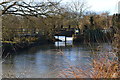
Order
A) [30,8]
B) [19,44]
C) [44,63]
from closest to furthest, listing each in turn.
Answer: [44,63]
[30,8]
[19,44]

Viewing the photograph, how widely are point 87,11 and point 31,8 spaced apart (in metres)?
17.0

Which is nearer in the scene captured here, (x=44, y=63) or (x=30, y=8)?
(x=44, y=63)

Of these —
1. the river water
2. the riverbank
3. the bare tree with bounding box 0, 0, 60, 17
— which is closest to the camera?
the river water

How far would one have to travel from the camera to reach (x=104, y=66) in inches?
84.0

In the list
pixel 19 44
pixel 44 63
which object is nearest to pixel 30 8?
pixel 19 44

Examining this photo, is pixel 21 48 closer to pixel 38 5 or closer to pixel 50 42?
pixel 38 5

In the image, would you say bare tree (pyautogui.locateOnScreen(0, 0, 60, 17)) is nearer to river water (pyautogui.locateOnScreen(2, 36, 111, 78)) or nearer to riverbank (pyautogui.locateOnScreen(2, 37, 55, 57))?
riverbank (pyautogui.locateOnScreen(2, 37, 55, 57))

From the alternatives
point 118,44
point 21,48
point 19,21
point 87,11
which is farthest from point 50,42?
point 118,44

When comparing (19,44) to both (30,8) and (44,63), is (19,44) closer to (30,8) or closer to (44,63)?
(30,8)

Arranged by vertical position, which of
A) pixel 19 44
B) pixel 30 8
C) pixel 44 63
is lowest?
pixel 44 63

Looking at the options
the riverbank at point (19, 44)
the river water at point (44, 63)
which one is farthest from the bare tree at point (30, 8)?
the river water at point (44, 63)

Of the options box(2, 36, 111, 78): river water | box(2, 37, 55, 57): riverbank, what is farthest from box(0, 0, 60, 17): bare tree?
box(2, 36, 111, 78): river water

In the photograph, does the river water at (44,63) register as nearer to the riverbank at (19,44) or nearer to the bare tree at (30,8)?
the riverbank at (19,44)

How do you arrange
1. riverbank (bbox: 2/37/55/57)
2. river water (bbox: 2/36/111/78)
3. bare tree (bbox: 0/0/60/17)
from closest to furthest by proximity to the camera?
river water (bbox: 2/36/111/78)
bare tree (bbox: 0/0/60/17)
riverbank (bbox: 2/37/55/57)
